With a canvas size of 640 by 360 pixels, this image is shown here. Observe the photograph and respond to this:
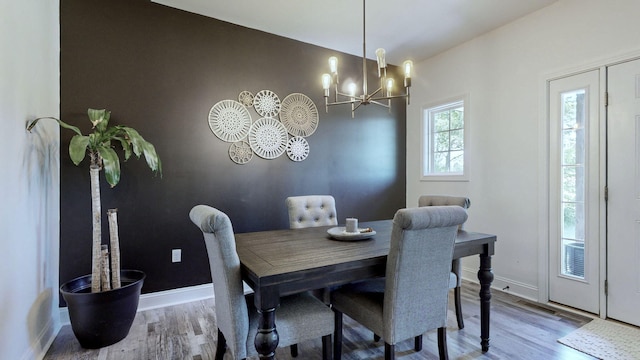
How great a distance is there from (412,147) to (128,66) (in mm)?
3361

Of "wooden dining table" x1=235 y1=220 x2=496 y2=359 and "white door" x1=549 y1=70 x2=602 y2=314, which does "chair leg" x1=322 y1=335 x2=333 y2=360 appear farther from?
"white door" x1=549 y1=70 x2=602 y2=314

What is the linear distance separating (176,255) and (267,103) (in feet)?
5.75

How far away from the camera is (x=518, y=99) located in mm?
3121

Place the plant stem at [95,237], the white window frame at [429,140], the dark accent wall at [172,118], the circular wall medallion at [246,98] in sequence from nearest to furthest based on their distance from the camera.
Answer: the plant stem at [95,237]
the dark accent wall at [172,118]
the circular wall medallion at [246,98]
the white window frame at [429,140]

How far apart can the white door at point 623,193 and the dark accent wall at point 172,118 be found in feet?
8.31

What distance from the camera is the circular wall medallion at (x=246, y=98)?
321 cm

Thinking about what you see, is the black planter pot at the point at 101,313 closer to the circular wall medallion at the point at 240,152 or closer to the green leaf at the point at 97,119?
the green leaf at the point at 97,119

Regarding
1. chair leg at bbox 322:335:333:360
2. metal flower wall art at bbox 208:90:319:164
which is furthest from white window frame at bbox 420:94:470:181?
chair leg at bbox 322:335:333:360

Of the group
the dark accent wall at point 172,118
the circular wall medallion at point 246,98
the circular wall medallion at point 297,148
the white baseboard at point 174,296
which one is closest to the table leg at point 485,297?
the dark accent wall at point 172,118

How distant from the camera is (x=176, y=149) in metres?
2.92

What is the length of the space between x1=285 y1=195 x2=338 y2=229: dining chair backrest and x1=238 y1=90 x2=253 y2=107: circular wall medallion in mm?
1145

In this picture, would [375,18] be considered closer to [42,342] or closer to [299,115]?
[299,115]

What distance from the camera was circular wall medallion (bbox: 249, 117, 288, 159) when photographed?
3.27 meters

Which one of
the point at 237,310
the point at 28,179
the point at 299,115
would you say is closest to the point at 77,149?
the point at 28,179
